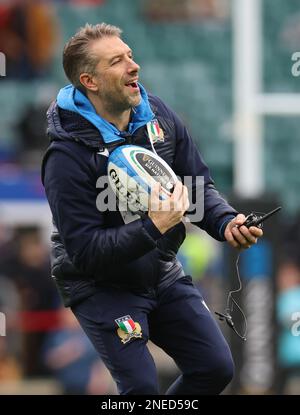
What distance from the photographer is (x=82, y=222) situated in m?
5.92

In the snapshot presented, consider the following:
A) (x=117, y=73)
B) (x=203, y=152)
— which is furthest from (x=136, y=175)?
(x=203, y=152)

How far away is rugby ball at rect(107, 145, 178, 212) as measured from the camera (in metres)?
5.87

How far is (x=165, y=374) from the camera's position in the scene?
432 inches

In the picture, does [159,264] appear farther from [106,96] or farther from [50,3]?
[50,3]

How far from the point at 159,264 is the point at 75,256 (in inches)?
18.0

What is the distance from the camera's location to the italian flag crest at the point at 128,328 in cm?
605

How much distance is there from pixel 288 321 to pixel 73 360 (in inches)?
76.8

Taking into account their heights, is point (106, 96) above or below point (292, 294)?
above

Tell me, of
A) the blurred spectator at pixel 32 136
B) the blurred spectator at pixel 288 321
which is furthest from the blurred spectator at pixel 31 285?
the blurred spectator at pixel 288 321

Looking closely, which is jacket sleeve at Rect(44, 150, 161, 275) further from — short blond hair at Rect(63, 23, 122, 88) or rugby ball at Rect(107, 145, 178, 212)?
short blond hair at Rect(63, 23, 122, 88)

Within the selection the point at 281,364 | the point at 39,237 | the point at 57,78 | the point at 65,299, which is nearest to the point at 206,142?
the point at 57,78

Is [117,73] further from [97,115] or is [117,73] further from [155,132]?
[155,132]

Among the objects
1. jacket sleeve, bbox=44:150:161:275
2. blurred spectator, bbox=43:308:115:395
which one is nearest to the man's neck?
jacket sleeve, bbox=44:150:161:275

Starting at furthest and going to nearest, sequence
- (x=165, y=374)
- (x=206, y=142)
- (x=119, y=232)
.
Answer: (x=206, y=142), (x=165, y=374), (x=119, y=232)
